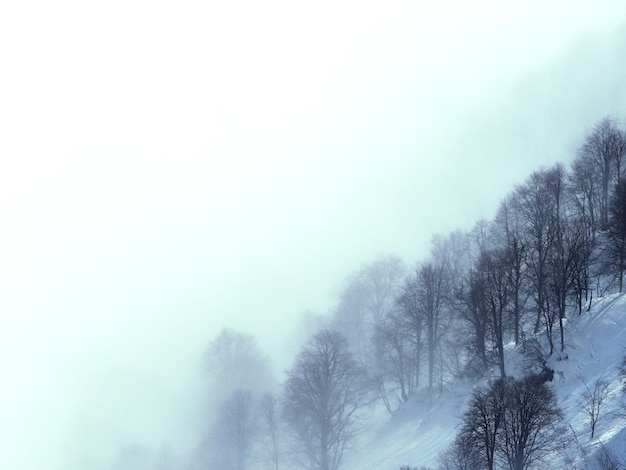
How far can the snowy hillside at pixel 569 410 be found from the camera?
4150 centimetres

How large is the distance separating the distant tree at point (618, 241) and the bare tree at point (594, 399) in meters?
13.9

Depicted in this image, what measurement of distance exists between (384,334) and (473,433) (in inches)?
1419

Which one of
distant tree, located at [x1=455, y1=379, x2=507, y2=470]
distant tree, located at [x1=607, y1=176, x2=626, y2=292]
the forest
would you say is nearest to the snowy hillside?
the forest

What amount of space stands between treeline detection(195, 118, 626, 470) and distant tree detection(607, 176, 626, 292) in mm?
158

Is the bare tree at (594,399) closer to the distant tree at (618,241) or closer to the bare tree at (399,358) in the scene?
the distant tree at (618,241)

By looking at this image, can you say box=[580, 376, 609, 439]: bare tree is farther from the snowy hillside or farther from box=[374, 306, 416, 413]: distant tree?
box=[374, 306, 416, 413]: distant tree

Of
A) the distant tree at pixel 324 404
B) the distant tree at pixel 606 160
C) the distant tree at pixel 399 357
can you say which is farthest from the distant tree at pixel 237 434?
the distant tree at pixel 606 160

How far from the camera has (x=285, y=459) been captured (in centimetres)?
8088

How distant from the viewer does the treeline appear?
194 ft

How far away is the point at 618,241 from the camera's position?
204 feet

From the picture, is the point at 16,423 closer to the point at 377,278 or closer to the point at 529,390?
the point at 377,278

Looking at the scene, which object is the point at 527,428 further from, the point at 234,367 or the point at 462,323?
the point at 234,367

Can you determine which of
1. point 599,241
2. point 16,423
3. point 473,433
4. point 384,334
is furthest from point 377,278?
point 16,423

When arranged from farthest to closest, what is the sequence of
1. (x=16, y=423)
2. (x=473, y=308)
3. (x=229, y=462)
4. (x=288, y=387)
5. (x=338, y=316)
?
(x=16, y=423)
(x=338, y=316)
(x=229, y=462)
(x=288, y=387)
(x=473, y=308)
